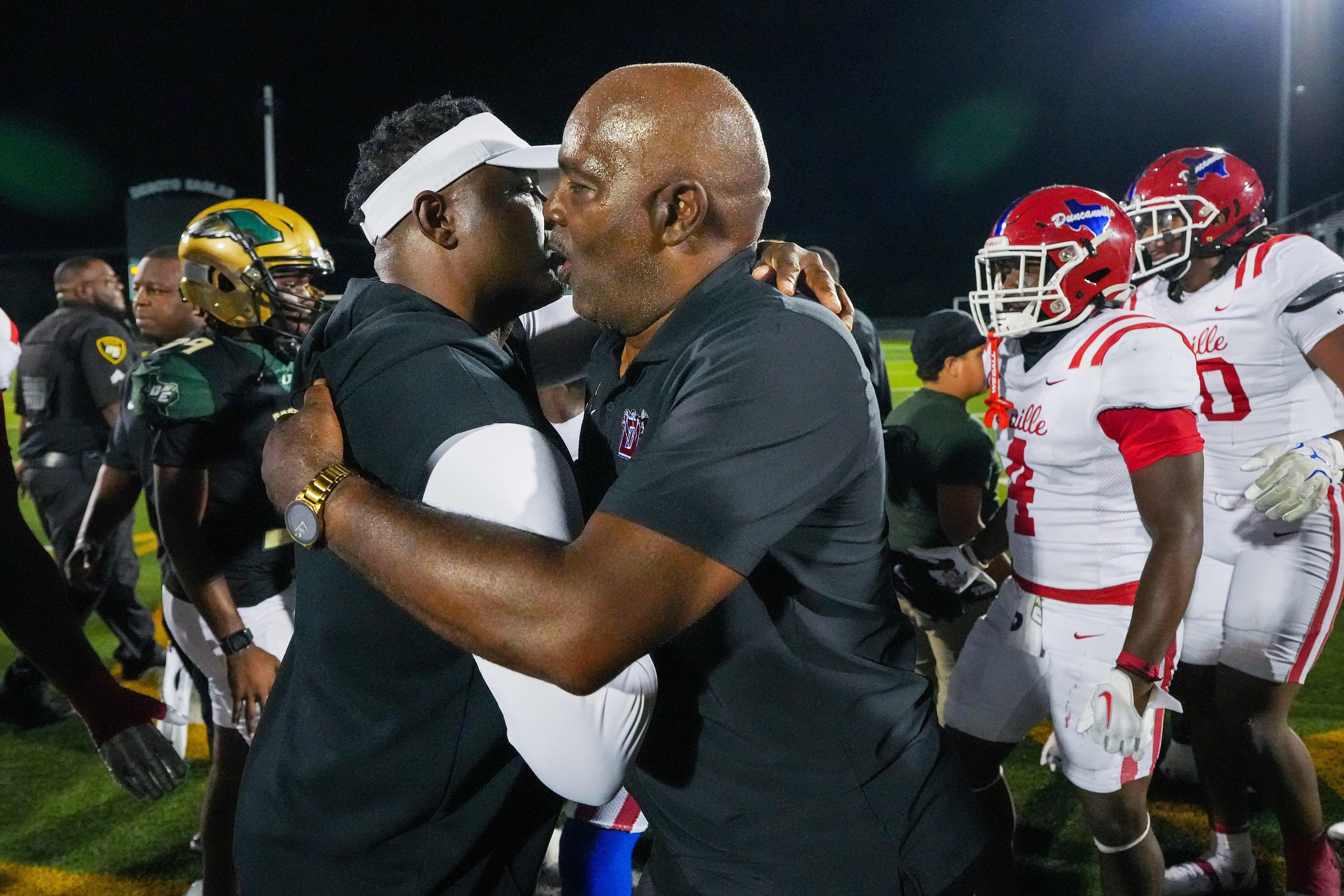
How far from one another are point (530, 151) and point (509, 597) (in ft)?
3.04

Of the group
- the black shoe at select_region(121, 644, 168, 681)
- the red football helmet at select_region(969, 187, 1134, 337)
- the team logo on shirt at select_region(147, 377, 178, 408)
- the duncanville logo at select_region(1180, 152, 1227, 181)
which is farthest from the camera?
the black shoe at select_region(121, 644, 168, 681)

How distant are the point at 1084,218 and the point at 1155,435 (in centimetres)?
89

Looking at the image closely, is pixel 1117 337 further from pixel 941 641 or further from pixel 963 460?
pixel 941 641

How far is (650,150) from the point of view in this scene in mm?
1558

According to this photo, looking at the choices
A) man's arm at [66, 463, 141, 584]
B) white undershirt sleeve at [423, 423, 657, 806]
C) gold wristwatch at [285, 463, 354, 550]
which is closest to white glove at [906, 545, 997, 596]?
white undershirt sleeve at [423, 423, 657, 806]

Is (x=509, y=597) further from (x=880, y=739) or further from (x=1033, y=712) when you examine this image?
(x=1033, y=712)

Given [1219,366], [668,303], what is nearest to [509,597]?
[668,303]

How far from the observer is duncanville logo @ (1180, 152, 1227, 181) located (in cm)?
428

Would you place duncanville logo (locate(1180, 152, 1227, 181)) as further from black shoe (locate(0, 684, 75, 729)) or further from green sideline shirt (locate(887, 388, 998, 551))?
black shoe (locate(0, 684, 75, 729))

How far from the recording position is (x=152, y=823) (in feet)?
13.5

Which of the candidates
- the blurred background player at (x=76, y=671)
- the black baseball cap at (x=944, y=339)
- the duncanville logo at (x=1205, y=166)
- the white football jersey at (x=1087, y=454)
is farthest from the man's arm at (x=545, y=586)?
the duncanville logo at (x=1205, y=166)

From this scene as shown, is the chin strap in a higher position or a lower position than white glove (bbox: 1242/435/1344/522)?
higher

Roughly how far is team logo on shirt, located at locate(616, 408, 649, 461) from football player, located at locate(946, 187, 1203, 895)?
1533 millimetres

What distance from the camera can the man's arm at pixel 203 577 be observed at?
309 cm
